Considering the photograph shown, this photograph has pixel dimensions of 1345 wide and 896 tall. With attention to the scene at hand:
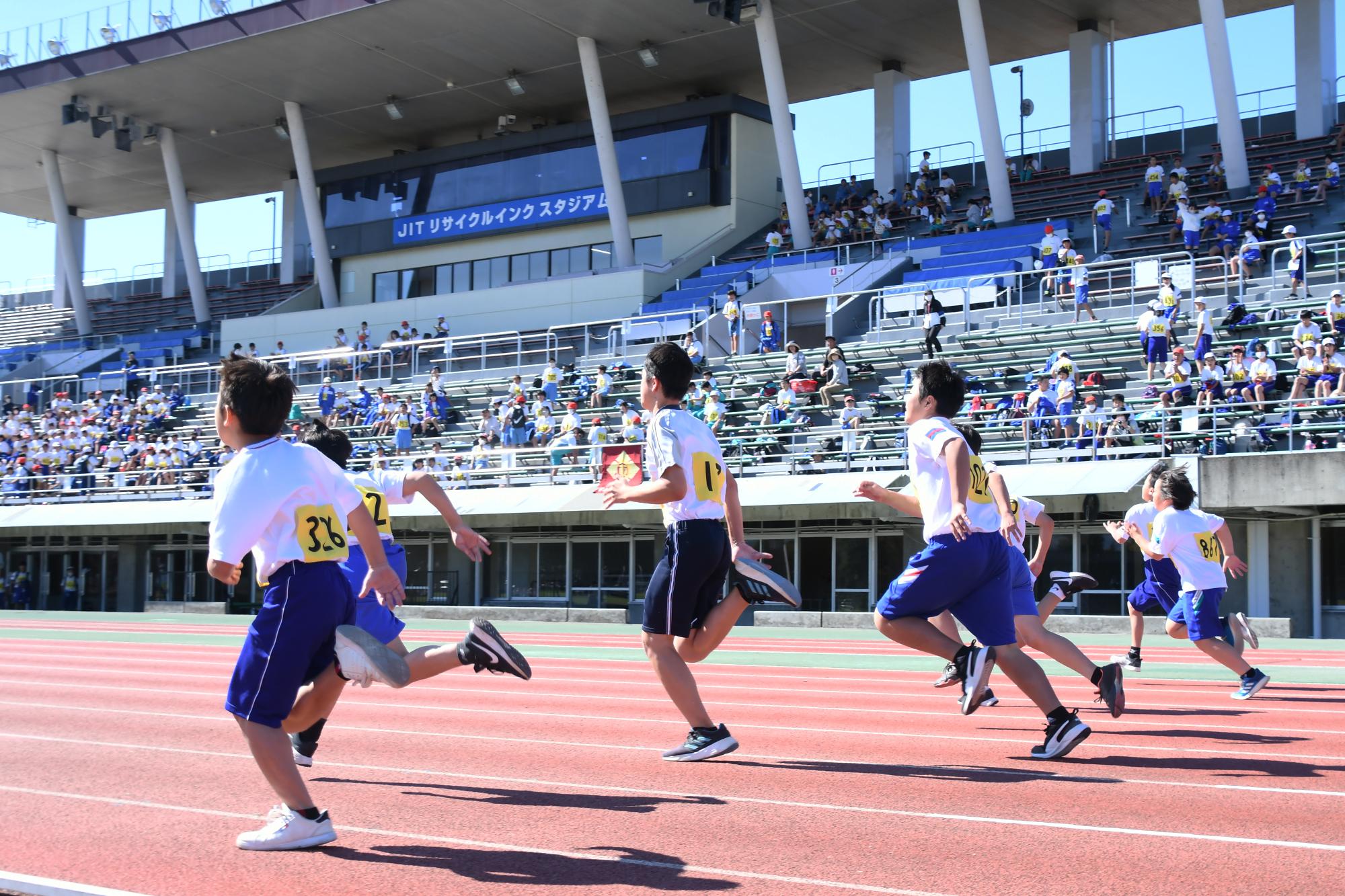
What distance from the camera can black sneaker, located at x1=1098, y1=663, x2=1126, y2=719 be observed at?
24.8 ft

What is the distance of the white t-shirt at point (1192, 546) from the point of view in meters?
10.1

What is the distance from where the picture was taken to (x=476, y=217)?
4725 centimetres

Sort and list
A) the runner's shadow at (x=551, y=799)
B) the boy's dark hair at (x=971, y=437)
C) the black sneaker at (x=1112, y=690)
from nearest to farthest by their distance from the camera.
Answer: the runner's shadow at (x=551, y=799)
the black sneaker at (x=1112, y=690)
the boy's dark hair at (x=971, y=437)

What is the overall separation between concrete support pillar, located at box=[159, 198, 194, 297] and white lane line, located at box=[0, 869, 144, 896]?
2218 inches

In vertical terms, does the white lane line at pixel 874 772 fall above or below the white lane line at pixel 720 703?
above

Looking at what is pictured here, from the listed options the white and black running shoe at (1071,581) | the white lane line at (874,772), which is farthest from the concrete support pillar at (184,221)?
the white lane line at (874,772)

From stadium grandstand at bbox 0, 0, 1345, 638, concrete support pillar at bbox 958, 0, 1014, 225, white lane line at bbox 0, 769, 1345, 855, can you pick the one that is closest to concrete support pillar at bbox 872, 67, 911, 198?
stadium grandstand at bbox 0, 0, 1345, 638

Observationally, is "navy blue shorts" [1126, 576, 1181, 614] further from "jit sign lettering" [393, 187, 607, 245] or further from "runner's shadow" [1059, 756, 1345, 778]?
"jit sign lettering" [393, 187, 607, 245]

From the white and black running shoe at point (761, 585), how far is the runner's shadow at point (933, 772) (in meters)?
0.90

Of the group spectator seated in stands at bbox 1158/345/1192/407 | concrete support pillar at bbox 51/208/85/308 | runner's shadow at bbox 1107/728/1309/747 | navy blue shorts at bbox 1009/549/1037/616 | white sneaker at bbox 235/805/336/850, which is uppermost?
concrete support pillar at bbox 51/208/85/308

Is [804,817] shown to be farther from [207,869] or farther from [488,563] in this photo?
[488,563]

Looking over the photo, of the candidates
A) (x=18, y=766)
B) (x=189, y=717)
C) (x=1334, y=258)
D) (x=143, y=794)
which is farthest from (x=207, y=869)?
(x=1334, y=258)

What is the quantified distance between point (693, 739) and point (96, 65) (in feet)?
145

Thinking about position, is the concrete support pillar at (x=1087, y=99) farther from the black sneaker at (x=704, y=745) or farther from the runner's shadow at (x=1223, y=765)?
the black sneaker at (x=704, y=745)
